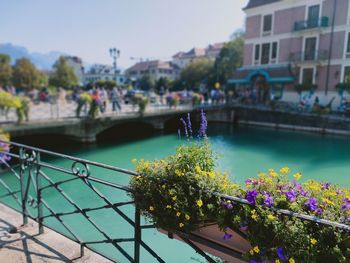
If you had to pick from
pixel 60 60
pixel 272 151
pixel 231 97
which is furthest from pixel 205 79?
pixel 272 151

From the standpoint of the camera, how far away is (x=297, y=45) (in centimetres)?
2456

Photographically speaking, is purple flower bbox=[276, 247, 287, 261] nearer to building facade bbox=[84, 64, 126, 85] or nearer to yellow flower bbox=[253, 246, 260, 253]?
yellow flower bbox=[253, 246, 260, 253]

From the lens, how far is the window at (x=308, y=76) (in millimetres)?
23828

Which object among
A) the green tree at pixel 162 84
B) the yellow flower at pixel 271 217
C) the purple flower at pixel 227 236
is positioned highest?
the green tree at pixel 162 84

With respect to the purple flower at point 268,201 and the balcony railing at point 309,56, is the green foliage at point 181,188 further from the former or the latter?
the balcony railing at point 309,56

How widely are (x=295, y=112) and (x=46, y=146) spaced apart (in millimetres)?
17657

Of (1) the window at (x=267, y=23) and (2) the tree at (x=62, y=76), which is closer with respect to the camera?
(1) the window at (x=267, y=23)

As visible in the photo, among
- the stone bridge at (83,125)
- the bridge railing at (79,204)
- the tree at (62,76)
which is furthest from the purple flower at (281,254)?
the tree at (62,76)

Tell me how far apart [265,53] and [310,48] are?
13.6ft

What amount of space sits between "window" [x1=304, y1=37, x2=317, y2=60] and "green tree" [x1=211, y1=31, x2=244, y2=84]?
58.2 ft

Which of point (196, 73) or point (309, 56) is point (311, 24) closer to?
point (309, 56)

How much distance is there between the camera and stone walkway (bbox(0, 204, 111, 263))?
9.18ft

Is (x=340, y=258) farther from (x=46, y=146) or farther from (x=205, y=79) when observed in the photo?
(x=205, y=79)

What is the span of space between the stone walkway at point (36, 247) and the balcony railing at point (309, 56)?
80.7 feet
